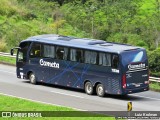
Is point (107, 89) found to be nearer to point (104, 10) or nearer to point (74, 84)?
point (74, 84)

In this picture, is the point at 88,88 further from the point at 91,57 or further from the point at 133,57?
the point at 133,57

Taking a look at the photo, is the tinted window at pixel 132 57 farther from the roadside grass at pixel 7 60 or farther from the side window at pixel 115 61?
the roadside grass at pixel 7 60

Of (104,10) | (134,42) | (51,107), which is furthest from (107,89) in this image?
(104,10)

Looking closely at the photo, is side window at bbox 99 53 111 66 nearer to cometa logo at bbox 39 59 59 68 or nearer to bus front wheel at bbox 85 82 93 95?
bus front wheel at bbox 85 82 93 95

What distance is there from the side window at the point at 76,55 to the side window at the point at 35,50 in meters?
2.66

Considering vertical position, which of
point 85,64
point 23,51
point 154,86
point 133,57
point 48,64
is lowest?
point 154,86

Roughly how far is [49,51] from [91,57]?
3.30 m

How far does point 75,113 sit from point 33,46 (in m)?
10.8

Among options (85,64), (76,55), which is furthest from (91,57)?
(76,55)

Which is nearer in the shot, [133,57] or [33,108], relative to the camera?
[33,108]

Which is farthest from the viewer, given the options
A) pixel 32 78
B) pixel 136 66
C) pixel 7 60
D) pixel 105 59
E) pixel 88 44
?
pixel 7 60

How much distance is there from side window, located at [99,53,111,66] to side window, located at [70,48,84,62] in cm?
136

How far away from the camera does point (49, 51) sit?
30.8 m

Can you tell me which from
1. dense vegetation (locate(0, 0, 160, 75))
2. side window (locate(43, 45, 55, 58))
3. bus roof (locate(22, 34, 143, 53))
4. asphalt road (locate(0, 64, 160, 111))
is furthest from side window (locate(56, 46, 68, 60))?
dense vegetation (locate(0, 0, 160, 75))
